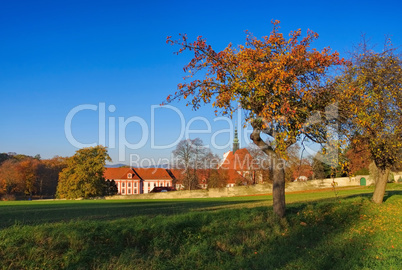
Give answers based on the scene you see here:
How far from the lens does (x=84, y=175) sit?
189ft

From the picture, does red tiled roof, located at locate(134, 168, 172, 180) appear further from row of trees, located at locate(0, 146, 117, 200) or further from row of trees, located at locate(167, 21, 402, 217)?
row of trees, located at locate(167, 21, 402, 217)

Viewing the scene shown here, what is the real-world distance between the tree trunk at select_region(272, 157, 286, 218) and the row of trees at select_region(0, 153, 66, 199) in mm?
66313

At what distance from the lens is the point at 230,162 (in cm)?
7800

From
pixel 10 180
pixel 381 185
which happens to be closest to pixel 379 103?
pixel 381 185

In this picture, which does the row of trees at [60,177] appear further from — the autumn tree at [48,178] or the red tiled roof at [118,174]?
the red tiled roof at [118,174]

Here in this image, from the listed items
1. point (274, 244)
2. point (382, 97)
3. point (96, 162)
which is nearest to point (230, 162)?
point (96, 162)

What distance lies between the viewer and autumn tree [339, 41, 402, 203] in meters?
13.8

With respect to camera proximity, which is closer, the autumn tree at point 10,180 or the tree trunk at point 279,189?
the tree trunk at point 279,189

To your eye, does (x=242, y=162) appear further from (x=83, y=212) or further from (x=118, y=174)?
(x=118, y=174)

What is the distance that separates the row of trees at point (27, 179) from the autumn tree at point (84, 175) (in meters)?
15.5

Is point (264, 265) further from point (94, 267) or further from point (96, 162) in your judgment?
point (96, 162)

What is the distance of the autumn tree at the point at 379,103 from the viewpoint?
13.8m

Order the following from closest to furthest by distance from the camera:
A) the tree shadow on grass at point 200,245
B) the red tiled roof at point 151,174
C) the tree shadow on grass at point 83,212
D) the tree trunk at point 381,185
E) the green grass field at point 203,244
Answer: the green grass field at point 203,244 → the tree shadow on grass at point 200,245 → the tree shadow on grass at point 83,212 → the tree trunk at point 381,185 → the red tiled roof at point 151,174

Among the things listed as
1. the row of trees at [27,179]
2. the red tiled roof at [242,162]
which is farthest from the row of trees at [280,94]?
the row of trees at [27,179]
